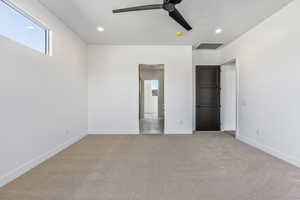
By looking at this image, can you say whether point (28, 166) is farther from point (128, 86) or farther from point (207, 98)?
point (207, 98)

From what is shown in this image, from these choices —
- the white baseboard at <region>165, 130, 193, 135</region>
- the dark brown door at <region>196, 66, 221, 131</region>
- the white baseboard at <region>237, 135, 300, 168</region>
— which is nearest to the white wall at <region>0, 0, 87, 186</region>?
the white baseboard at <region>165, 130, 193, 135</region>

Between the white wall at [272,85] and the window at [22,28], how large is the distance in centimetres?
432

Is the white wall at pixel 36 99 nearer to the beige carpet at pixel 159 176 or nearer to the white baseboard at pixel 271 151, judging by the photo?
the beige carpet at pixel 159 176

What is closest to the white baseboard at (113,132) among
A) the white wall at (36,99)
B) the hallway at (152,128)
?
the hallway at (152,128)

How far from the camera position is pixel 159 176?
7.23ft

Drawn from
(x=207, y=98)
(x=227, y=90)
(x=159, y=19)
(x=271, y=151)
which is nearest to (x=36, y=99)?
(x=159, y=19)

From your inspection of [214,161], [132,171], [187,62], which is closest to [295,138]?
[214,161]

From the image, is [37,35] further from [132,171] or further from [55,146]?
[132,171]

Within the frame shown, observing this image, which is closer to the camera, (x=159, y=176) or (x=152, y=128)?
(x=159, y=176)

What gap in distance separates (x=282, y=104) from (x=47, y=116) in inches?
169

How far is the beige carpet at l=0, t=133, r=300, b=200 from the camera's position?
1795 millimetres

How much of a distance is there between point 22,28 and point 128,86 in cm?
281

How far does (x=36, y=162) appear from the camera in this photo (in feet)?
8.32

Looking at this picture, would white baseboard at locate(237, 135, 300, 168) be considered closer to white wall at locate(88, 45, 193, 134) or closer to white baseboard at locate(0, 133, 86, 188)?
white wall at locate(88, 45, 193, 134)
